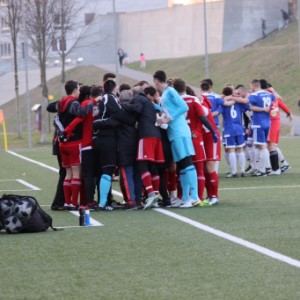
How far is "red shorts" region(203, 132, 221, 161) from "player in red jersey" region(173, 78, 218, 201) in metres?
0.14

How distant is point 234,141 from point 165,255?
1291cm

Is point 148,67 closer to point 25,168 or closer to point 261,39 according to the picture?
point 261,39

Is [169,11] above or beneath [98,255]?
above

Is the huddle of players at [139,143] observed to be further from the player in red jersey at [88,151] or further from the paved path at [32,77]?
the paved path at [32,77]

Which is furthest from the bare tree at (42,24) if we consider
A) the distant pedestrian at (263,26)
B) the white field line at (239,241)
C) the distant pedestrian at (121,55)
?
the white field line at (239,241)

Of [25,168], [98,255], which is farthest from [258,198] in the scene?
[25,168]

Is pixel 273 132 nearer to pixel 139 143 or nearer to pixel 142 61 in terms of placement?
pixel 139 143

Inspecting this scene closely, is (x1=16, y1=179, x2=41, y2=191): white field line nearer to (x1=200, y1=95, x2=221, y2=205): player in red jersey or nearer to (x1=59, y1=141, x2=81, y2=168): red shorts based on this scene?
(x1=59, y1=141, x2=81, y2=168): red shorts

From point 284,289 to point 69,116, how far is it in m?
8.66

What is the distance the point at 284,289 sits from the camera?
941 cm

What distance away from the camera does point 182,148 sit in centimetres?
1720

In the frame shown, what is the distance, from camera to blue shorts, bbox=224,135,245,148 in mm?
24328

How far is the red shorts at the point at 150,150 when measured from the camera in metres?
17.2

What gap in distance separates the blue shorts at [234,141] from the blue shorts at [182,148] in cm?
709
